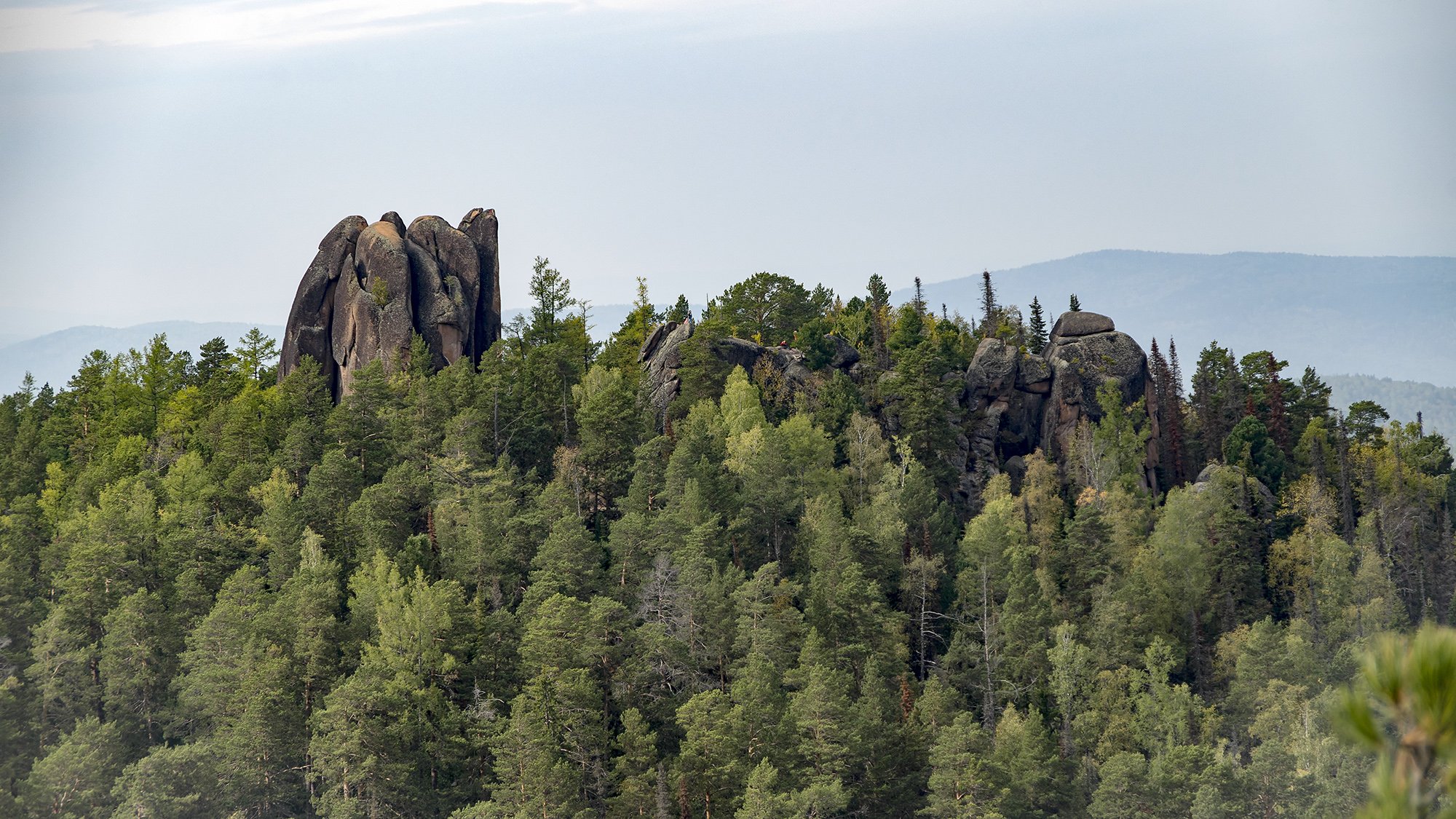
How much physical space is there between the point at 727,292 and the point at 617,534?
117ft

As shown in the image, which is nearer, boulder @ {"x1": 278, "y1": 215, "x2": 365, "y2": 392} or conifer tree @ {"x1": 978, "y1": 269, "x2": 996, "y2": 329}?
boulder @ {"x1": 278, "y1": 215, "x2": 365, "y2": 392}

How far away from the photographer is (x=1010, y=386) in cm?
10381

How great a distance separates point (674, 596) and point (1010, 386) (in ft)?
133

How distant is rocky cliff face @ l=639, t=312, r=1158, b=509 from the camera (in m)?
97.9

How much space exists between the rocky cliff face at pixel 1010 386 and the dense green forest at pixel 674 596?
4.88ft

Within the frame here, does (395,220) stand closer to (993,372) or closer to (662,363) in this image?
(662,363)

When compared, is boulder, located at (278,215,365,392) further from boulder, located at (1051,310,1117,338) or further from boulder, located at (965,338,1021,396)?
boulder, located at (1051,310,1117,338)

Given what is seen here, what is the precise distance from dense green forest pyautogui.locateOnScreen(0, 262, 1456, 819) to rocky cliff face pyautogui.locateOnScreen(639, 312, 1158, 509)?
4.88 ft

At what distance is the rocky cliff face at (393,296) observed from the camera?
102250mm

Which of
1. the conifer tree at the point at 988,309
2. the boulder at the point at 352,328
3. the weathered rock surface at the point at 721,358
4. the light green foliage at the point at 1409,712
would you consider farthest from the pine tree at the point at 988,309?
the light green foliage at the point at 1409,712

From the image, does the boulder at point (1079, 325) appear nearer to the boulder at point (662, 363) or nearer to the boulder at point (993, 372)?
the boulder at point (993, 372)

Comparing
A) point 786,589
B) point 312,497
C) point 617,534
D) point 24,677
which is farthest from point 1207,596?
point 24,677

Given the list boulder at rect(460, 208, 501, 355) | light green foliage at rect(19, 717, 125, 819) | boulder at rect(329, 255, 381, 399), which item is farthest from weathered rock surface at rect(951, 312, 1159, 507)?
light green foliage at rect(19, 717, 125, 819)

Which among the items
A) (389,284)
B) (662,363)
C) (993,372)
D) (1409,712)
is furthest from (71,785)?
(1409,712)
